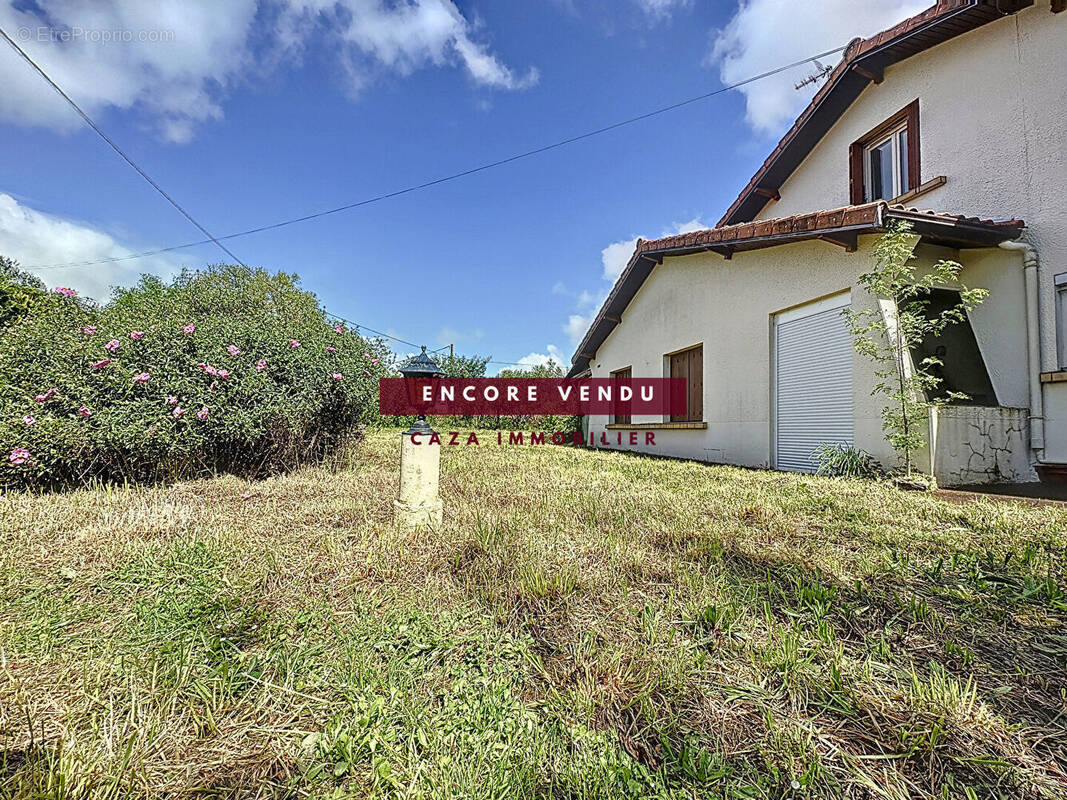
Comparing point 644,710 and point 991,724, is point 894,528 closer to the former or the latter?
point 991,724

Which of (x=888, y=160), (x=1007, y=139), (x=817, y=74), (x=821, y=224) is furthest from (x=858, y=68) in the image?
(x=821, y=224)

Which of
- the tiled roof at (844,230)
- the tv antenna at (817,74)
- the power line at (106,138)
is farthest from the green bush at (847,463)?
the power line at (106,138)

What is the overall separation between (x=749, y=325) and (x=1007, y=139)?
369 cm

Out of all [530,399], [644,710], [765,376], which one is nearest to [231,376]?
[644,710]

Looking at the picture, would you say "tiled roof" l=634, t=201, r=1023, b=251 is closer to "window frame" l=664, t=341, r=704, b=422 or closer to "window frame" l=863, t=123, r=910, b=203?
"window frame" l=863, t=123, r=910, b=203

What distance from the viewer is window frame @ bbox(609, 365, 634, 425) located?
451 inches

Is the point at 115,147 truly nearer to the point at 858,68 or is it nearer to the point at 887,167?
the point at 858,68

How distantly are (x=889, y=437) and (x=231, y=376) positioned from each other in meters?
7.14

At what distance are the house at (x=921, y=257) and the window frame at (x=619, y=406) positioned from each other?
262cm

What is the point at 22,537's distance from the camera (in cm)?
288

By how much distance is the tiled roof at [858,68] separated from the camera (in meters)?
→ 6.01

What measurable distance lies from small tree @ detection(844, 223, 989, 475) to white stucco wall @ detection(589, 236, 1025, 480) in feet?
0.60

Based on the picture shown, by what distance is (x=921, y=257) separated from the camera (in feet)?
17.9

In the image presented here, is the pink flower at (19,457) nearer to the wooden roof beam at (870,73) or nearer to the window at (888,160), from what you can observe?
the window at (888,160)
